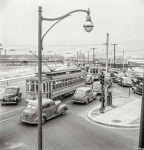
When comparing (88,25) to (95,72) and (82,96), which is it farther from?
(95,72)

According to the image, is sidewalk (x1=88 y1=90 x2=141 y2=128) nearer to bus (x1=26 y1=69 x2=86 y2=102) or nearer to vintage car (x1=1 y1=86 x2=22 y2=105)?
bus (x1=26 y1=69 x2=86 y2=102)

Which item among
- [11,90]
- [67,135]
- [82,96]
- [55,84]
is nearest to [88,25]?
[67,135]

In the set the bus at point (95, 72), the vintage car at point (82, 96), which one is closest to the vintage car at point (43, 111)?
the vintage car at point (82, 96)

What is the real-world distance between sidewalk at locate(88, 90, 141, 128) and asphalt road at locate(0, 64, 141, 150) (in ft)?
1.95

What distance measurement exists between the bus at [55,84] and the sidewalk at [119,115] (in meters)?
4.68

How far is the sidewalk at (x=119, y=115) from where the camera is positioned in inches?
567

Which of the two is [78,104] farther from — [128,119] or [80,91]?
[128,119]

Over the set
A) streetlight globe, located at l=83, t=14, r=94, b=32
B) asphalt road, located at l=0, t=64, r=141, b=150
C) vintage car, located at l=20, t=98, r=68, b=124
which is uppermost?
streetlight globe, located at l=83, t=14, r=94, b=32

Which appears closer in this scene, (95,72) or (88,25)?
(88,25)

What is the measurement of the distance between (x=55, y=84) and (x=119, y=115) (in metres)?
7.26

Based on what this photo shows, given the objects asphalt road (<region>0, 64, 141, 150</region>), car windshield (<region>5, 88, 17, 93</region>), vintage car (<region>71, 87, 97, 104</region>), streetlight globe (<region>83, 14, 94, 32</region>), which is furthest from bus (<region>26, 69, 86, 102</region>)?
streetlight globe (<region>83, 14, 94, 32</region>)

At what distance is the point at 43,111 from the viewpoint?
47.0 feet

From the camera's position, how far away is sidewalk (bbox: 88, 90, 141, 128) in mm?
14409

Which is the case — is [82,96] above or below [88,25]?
below
